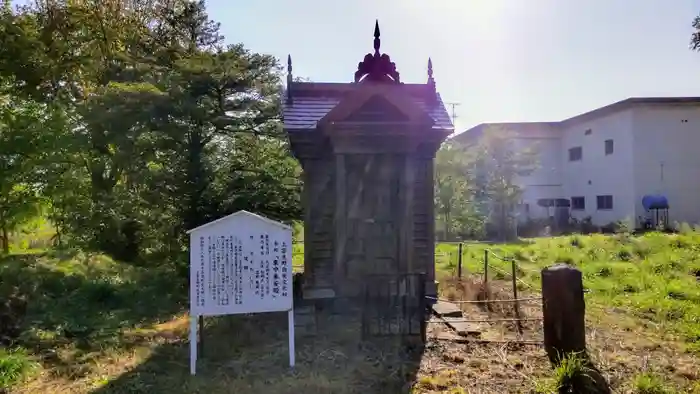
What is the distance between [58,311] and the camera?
777 cm

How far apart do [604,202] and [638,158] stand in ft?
11.1

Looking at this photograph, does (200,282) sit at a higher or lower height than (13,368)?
higher

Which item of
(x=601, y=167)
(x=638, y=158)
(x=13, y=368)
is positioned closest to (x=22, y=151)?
(x=13, y=368)

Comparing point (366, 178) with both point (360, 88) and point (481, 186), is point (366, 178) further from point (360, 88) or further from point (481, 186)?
point (481, 186)

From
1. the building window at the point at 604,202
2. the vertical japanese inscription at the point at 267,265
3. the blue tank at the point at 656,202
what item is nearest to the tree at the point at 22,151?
the vertical japanese inscription at the point at 267,265

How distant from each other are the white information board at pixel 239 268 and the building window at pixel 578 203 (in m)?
26.2

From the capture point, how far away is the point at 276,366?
534cm

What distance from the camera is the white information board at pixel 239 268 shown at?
5.23 meters

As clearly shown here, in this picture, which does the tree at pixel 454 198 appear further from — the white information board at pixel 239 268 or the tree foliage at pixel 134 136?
the white information board at pixel 239 268

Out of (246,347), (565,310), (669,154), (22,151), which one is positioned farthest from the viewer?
(669,154)

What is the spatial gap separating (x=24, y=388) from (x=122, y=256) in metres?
7.53

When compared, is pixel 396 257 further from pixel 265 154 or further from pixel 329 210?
pixel 265 154

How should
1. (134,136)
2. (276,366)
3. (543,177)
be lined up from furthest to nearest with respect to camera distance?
1. (543,177)
2. (134,136)
3. (276,366)

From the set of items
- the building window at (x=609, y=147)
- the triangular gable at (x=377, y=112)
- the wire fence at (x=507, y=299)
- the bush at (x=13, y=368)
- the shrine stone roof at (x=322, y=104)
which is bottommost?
the bush at (x=13, y=368)
